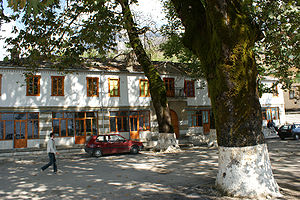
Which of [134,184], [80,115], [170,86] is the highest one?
[170,86]

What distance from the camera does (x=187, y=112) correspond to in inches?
1137

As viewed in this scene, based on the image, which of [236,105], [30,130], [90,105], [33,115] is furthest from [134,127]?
[236,105]

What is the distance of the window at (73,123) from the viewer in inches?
901

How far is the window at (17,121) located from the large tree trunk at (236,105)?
1931cm

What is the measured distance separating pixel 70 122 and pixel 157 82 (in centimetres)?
1062

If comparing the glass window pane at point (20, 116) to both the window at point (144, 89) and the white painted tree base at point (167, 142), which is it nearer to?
the window at point (144, 89)

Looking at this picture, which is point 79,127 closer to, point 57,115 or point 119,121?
point 57,115

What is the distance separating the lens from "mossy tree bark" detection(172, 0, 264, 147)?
6176 millimetres

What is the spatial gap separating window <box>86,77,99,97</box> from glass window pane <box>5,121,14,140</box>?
6.88 m

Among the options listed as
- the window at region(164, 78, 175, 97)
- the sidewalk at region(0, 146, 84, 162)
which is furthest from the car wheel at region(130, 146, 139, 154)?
the window at region(164, 78, 175, 97)

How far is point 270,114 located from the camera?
115ft

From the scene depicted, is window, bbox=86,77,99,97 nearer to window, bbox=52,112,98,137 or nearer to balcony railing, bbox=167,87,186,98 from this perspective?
window, bbox=52,112,98,137

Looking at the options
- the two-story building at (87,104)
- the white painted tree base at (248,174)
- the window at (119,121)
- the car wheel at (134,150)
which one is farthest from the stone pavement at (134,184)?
the window at (119,121)

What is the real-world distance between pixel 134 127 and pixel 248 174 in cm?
2057
